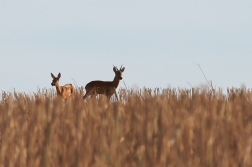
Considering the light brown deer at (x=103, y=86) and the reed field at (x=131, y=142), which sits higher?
the light brown deer at (x=103, y=86)

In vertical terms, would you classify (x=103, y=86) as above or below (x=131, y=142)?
above

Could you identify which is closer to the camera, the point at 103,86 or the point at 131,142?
the point at 131,142

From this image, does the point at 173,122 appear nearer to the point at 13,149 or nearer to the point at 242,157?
the point at 242,157

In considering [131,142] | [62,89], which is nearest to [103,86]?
[62,89]

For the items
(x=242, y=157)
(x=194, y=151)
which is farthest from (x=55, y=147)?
(x=242, y=157)

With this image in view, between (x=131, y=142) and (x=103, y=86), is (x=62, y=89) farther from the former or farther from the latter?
(x=131, y=142)

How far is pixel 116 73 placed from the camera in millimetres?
14023

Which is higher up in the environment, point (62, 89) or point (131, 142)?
point (62, 89)

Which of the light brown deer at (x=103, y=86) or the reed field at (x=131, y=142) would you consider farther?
the light brown deer at (x=103, y=86)

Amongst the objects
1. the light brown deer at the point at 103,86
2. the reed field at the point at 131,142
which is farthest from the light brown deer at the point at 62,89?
the reed field at the point at 131,142

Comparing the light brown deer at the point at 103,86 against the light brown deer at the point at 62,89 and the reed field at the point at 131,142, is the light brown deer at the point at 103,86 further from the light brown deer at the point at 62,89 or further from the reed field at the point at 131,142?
the reed field at the point at 131,142

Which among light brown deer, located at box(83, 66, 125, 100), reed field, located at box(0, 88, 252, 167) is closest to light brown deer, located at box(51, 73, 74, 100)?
light brown deer, located at box(83, 66, 125, 100)

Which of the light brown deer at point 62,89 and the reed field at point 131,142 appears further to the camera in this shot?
the light brown deer at point 62,89

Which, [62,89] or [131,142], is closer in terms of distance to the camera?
[131,142]
